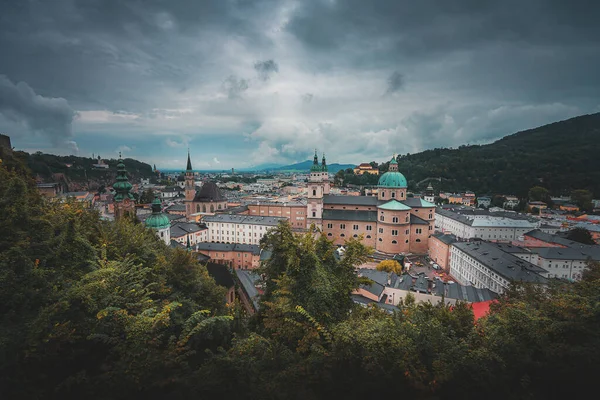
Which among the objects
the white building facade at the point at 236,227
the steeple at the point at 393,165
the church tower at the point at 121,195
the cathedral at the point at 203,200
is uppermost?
the steeple at the point at 393,165

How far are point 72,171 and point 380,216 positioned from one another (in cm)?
12898

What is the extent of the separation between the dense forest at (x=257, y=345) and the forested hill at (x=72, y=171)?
104642 mm

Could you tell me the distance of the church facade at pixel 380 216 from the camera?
4928 cm

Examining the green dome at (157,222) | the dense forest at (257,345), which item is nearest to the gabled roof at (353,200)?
the green dome at (157,222)

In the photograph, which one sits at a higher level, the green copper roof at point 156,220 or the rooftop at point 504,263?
the green copper roof at point 156,220

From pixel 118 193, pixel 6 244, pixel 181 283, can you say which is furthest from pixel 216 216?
pixel 6 244

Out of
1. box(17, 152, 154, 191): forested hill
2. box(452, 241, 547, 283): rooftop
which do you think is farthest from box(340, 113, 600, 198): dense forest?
box(17, 152, 154, 191): forested hill

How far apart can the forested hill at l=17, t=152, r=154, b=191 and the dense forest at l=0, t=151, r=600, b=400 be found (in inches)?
4120

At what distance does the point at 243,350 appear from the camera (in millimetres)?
6957

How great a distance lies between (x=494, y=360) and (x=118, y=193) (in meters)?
32.0

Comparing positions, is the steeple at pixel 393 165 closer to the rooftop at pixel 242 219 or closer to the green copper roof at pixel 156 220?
the rooftop at pixel 242 219

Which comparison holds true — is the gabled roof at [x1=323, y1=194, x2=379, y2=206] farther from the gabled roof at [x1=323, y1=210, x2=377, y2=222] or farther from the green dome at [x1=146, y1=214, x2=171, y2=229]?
the green dome at [x1=146, y1=214, x2=171, y2=229]

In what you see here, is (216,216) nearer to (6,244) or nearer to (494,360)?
(6,244)

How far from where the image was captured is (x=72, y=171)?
398 feet
